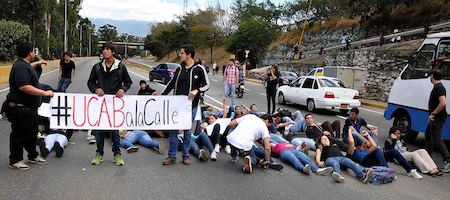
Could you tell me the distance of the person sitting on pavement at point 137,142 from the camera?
7.28m

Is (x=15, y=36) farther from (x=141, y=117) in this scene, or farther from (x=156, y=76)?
(x=141, y=117)

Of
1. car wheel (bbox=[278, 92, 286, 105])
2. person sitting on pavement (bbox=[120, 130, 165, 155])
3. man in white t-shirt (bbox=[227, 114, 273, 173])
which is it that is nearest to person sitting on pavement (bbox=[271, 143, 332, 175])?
man in white t-shirt (bbox=[227, 114, 273, 173])

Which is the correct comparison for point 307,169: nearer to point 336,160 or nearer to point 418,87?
point 336,160

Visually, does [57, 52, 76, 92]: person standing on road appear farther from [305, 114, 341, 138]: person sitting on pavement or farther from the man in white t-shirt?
the man in white t-shirt

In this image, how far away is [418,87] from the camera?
9422 mm

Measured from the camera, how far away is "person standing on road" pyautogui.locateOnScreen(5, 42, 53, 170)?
18.3ft

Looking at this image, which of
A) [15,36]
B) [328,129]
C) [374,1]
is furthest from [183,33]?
[328,129]

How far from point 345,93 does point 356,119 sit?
269 inches

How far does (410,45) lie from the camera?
22625 millimetres

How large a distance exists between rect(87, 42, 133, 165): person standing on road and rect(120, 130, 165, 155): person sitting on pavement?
914 millimetres

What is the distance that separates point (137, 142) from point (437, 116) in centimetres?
549

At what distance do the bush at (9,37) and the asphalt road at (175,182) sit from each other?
102 feet

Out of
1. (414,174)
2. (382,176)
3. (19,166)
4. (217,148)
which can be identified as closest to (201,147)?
(217,148)

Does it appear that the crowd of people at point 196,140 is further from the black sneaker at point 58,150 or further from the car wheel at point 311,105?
the car wheel at point 311,105
